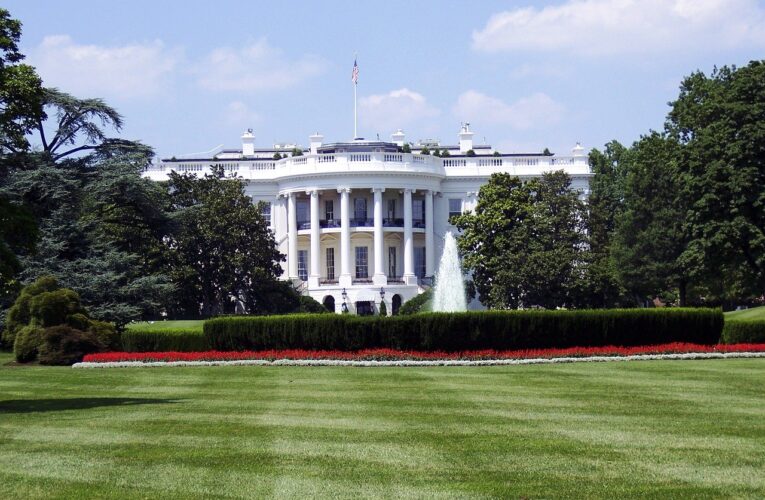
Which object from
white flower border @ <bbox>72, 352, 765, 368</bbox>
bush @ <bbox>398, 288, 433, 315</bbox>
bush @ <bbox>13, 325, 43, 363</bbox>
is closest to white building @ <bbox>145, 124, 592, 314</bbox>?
bush @ <bbox>398, 288, 433, 315</bbox>

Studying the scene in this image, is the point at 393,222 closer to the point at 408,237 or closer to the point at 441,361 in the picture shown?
the point at 408,237

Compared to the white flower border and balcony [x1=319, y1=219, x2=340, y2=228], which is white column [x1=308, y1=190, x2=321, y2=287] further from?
the white flower border

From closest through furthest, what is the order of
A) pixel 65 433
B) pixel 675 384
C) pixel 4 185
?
pixel 65 433, pixel 675 384, pixel 4 185

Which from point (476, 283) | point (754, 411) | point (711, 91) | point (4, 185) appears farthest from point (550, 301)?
point (754, 411)

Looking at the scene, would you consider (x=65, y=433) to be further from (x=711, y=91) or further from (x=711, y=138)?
(x=711, y=91)

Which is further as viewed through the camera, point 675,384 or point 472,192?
point 472,192

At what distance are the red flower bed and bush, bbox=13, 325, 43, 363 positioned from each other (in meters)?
1.86

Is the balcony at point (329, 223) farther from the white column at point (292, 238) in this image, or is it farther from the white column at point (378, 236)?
the white column at point (378, 236)

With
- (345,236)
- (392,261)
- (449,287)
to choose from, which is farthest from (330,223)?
(449,287)

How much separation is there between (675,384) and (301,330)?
15.3 m

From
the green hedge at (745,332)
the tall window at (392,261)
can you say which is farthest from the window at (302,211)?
the green hedge at (745,332)

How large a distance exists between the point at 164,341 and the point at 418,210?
182 ft

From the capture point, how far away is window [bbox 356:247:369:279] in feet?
296

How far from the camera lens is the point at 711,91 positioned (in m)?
57.6
